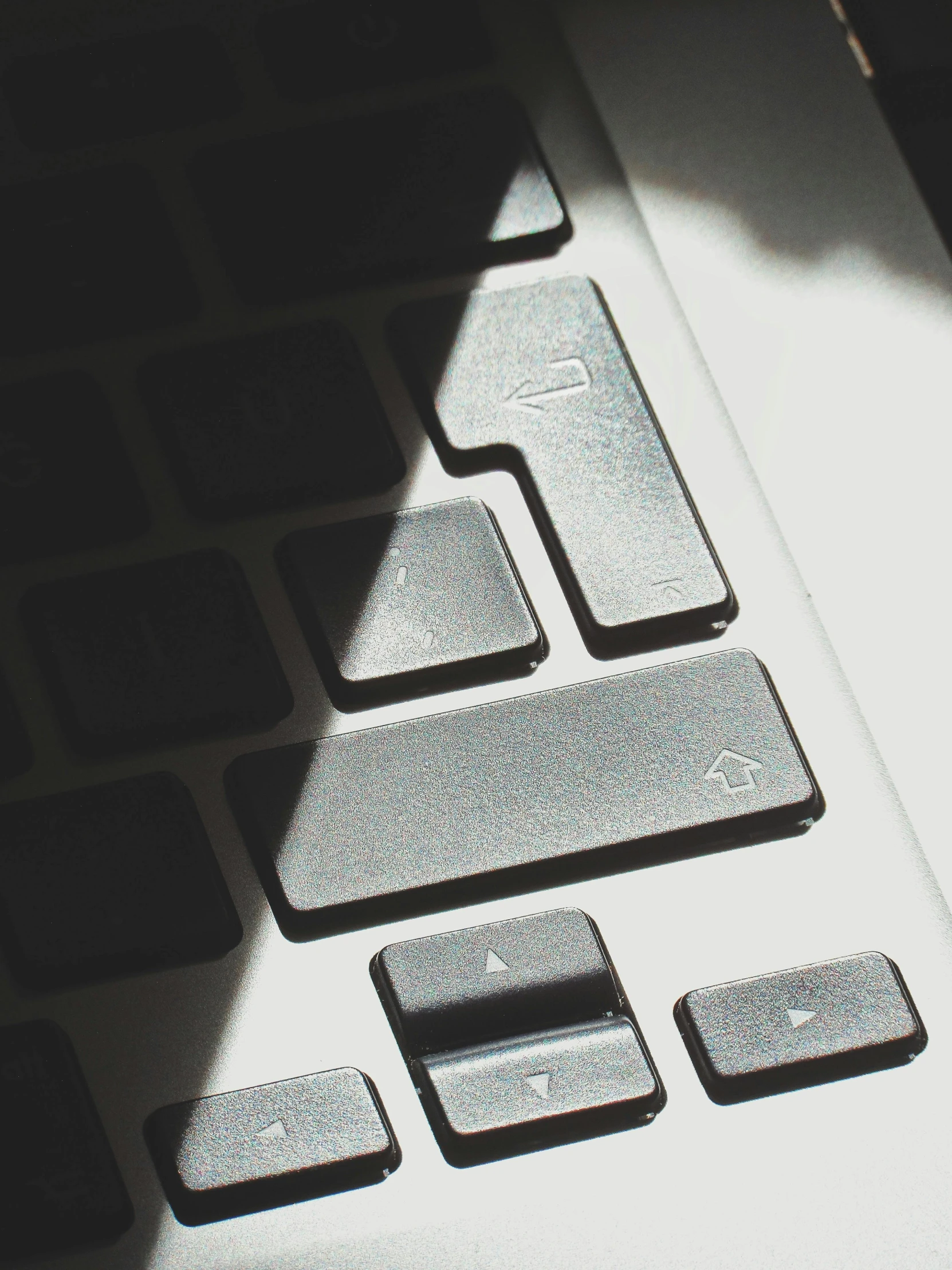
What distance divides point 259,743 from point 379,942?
56 millimetres

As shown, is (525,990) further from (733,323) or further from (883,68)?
(883,68)

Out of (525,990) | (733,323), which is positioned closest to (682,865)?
(525,990)

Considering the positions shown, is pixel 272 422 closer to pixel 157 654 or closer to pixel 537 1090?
pixel 157 654

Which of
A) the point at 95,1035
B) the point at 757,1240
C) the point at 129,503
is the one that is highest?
the point at 129,503

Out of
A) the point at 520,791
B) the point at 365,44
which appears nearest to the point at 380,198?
the point at 365,44

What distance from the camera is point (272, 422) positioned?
32 centimetres

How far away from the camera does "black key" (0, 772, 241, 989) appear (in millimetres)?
273

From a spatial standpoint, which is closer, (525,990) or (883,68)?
(525,990)

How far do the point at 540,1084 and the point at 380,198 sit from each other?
9.5 inches

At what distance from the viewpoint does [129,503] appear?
0.31 meters

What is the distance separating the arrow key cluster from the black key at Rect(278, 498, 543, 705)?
6 centimetres

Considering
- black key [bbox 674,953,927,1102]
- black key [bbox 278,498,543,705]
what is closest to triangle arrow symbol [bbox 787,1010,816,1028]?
black key [bbox 674,953,927,1102]

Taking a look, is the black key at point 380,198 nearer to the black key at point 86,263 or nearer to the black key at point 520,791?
the black key at point 86,263

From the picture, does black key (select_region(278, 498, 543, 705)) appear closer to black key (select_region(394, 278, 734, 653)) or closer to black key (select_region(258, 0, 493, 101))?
black key (select_region(394, 278, 734, 653))
